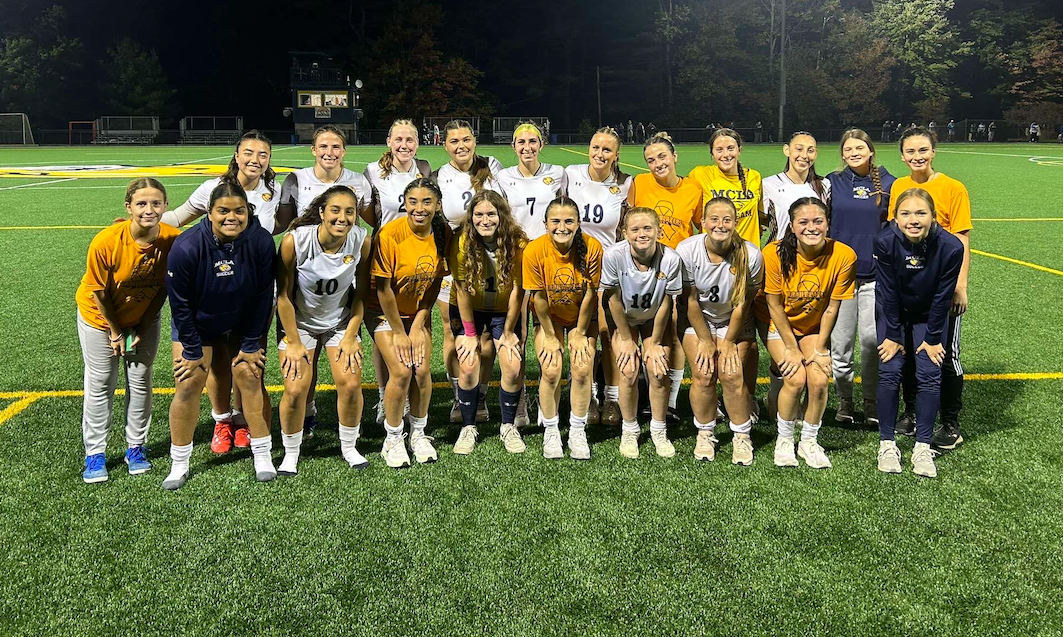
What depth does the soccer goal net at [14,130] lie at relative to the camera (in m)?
47.0

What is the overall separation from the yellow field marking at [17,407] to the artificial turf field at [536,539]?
0.08 feet

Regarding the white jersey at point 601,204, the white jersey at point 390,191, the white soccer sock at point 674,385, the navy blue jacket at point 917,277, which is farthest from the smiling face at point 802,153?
the white jersey at point 390,191

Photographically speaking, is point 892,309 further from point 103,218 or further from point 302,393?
point 103,218

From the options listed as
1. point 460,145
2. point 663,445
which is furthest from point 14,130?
point 663,445

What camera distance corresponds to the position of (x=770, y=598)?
3377mm

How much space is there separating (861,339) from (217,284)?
4.06 meters

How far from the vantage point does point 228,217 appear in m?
4.12

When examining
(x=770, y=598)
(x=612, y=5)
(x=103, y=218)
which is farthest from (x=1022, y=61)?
(x=770, y=598)

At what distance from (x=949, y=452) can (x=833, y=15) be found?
2600 inches

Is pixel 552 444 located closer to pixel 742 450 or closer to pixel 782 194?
pixel 742 450

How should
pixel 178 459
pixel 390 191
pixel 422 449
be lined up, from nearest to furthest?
1. pixel 178 459
2. pixel 422 449
3. pixel 390 191

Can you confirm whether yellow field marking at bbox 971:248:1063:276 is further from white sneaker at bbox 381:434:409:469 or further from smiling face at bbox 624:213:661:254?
white sneaker at bbox 381:434:409:469

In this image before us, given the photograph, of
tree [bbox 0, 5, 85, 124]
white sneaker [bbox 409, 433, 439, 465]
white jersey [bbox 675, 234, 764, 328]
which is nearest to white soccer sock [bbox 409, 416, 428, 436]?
white sneaker [bbox 409, 433, 439, 465]

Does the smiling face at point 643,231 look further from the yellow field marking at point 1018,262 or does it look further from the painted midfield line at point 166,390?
the yellow field marking at point 1018,262
